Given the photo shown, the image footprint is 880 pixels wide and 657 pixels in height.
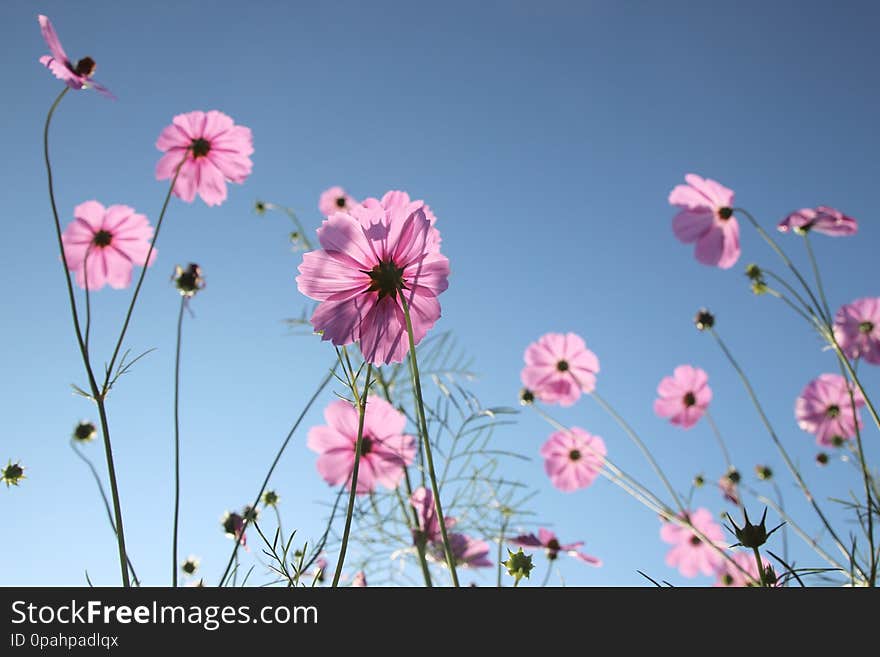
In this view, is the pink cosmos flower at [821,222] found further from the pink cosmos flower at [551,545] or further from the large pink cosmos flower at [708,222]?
the pink cosmos flower at [551,545]

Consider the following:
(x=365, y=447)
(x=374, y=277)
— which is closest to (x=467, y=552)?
(x=365, y=447)

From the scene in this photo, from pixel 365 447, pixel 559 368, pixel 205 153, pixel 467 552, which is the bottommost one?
pixel 467 552

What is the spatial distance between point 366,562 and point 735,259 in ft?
3.86

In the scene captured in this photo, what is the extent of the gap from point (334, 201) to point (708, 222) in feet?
3.61

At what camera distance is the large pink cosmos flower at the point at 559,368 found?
6.38 feet

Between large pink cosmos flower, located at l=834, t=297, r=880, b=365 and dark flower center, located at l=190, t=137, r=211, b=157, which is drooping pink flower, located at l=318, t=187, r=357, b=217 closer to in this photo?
dark flower center, located at l=190, t=137, r=211, b=157

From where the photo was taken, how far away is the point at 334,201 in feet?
6.07

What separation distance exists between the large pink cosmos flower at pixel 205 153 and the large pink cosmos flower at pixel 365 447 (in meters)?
0.66

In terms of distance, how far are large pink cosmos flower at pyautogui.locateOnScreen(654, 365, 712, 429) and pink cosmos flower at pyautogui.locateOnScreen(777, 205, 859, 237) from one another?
91 centimetres

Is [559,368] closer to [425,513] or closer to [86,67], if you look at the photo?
[425,513]

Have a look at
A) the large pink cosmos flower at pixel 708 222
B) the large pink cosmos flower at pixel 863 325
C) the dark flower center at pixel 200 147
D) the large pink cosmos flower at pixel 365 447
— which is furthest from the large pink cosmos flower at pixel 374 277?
the large pink cosmos flower at pixel 863 325
